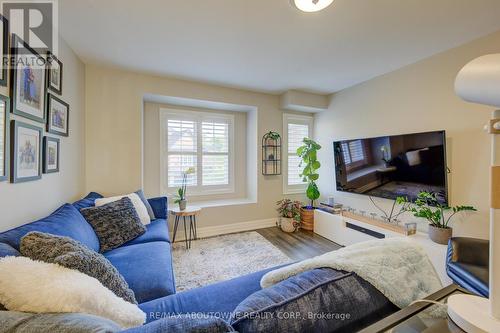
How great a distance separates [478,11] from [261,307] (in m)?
2.68

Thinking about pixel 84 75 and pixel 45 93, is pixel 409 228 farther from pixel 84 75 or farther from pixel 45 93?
pixel 84 75

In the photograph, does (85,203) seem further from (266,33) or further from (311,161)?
(311,161)

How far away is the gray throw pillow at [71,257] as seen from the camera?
33.4 inches

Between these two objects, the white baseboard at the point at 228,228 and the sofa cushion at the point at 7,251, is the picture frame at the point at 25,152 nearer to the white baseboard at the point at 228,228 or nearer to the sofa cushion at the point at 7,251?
the sofa cushion at the point at 7,251

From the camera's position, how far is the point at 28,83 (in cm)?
151

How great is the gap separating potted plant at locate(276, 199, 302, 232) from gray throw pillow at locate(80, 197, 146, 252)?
2253mm

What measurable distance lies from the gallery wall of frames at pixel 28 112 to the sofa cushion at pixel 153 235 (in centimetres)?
93

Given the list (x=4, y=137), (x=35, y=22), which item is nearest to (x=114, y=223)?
(x=4, y=137)

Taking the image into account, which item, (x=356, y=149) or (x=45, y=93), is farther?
(x=356, y=149)

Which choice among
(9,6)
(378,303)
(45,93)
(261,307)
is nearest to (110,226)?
(45,93)

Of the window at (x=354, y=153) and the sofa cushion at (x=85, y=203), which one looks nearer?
the sofa cushion at (x=85, y=203)

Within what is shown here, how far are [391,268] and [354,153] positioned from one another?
262cm

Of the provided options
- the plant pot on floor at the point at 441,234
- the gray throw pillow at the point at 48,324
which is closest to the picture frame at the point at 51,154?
the gray throw pillow at the point at 48,324

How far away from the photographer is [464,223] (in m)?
2.10
